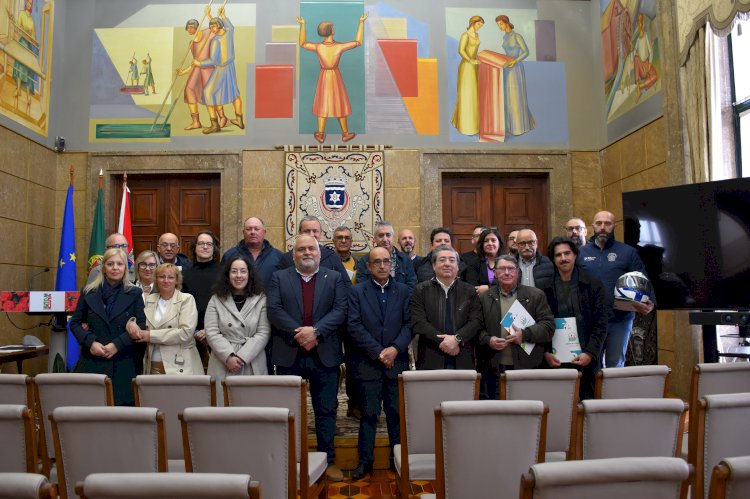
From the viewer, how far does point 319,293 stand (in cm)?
380

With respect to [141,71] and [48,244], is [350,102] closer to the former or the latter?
[141,71]

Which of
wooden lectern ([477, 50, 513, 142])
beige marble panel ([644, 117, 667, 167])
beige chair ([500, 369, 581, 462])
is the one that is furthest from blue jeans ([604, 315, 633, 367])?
wooden lectern ([477, 50, 513, 142])

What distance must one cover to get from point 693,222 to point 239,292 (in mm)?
3471

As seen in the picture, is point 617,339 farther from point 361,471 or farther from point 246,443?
point 246,443

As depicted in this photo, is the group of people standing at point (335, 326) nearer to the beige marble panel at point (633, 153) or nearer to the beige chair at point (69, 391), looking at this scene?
the beige chair at point (69, 391)

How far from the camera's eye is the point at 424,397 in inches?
104

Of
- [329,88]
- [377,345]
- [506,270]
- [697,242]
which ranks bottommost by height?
[377,345]

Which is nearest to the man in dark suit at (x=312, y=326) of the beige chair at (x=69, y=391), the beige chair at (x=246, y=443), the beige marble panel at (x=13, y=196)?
the beige chair at (x=69, y=391)

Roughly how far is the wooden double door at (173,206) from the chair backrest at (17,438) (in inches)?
235

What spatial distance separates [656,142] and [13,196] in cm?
731

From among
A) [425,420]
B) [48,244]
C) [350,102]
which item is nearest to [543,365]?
[425,420]

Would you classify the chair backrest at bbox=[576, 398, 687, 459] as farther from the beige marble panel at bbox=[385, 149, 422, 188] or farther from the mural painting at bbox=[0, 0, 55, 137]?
the mural painting at bbox=[0, 0, 55, 137]

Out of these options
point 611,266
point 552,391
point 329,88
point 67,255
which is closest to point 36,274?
point 67,255

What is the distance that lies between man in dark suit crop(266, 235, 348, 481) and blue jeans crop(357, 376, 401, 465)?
18cm
